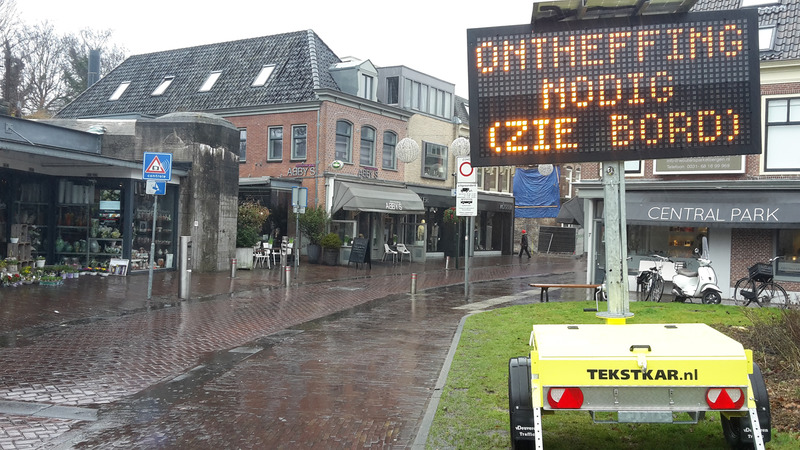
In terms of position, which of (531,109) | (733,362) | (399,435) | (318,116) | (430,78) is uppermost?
(430,78)

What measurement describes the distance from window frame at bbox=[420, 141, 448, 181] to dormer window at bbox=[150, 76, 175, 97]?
12427mm

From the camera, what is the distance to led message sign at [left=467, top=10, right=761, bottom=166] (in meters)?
7.19

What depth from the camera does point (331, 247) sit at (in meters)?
26.2

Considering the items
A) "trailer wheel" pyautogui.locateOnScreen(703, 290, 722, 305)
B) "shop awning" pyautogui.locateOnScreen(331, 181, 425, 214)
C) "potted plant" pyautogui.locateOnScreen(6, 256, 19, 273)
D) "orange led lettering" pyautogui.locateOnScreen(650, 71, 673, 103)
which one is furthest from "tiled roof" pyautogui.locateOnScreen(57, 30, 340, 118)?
"orange led lettering" pyautogui.locateOnScreen(650, 71, 673, 103)

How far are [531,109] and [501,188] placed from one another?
33.3 m

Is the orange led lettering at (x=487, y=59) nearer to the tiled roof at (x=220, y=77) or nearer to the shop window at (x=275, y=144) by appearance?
the tiled roof at (x=220, y=77)

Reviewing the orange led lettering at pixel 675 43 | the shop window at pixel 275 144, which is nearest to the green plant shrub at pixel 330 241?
the shop window at pixel 275 144

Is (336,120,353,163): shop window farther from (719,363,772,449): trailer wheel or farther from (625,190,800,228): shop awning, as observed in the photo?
(719,363,772,449): trailer wheel

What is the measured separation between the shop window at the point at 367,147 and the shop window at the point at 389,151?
724 millimetres

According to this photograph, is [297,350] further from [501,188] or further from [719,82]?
[501,188]

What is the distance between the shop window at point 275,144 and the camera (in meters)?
29.2

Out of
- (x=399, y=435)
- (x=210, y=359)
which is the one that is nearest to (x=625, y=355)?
(x=399, y=435)

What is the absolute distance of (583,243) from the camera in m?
43.8

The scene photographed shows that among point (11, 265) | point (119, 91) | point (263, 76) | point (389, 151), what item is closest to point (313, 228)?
point (389, 151)
